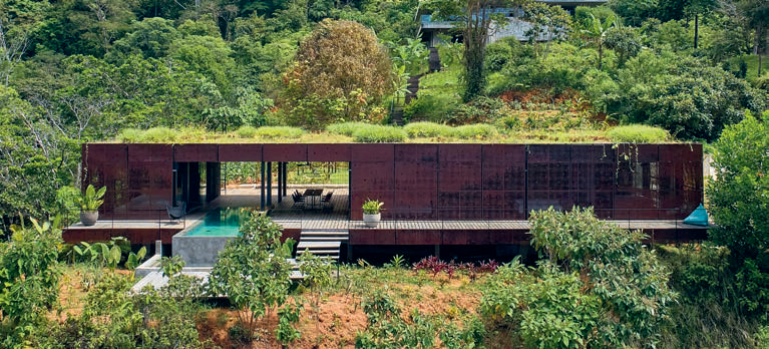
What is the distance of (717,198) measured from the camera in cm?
1678

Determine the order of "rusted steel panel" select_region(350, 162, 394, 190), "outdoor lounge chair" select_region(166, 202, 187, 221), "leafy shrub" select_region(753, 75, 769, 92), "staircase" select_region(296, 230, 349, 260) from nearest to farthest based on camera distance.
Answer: "staircase" select_region(296, 230, 349, 260) < "outdoor lounge chair" select_region(166, 202, 187, 221) < "rusted steel panel" select_region(350, 162, 394, 190) < "leafy shrub" select_region(753, 75, 769, 92)

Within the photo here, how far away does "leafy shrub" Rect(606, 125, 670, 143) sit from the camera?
1900 centimetres

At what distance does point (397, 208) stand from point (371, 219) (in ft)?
3.66

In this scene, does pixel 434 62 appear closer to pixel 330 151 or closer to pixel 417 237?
pixel 330 151

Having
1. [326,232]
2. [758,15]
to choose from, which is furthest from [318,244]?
[758,15]

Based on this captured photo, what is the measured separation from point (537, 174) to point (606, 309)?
6.14 metres

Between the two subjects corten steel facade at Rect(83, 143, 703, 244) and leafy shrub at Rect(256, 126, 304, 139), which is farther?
leafy shrub at Rect(256, 126, 304, 139)

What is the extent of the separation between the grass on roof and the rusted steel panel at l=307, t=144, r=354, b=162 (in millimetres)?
339

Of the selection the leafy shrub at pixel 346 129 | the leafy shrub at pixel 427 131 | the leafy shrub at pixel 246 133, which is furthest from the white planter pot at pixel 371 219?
the leafy shrub at pixel 246 133

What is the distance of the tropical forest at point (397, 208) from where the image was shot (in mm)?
12727

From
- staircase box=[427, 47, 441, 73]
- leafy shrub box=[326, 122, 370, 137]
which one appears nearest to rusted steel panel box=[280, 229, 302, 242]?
leafy shrub box=[326, 122, 370, 137]

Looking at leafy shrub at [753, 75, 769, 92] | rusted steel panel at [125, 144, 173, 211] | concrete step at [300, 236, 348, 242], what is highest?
leafy shrub at [753, 75, 769, 92]

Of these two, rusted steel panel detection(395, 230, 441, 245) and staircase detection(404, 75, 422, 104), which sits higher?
staircase detection(404, 75, 422, 104)

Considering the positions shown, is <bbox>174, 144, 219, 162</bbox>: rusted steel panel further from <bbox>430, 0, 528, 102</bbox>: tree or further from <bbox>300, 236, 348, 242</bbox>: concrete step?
<bbox>430, 0, 528, 102</bbox>: tree
